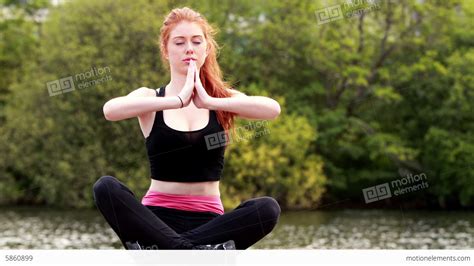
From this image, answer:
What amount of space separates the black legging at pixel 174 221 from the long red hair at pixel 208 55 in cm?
33

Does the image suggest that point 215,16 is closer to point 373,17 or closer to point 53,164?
point 373,17

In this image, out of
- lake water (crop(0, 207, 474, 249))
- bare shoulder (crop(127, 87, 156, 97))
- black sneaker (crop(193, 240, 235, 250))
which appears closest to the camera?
black sneaker (crop(193, 240, 235, 250))

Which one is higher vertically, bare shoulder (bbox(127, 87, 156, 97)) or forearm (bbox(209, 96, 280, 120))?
bare shoulder (bbox(127, 87, 156, 97))

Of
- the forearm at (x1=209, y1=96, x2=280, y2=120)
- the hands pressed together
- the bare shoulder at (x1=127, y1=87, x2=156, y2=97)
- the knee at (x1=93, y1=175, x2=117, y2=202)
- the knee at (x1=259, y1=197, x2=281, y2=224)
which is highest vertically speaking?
the bare shoulder at (x1=127, y1=87, x2=156, y2=97)

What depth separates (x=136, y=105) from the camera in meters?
2.87

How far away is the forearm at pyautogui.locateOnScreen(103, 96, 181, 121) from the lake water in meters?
10.1

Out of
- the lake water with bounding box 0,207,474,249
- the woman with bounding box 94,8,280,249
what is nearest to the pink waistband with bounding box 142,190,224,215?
the woman with bounding box 94,8,280,249

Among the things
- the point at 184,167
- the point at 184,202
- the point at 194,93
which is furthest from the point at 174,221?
the point at 194,93

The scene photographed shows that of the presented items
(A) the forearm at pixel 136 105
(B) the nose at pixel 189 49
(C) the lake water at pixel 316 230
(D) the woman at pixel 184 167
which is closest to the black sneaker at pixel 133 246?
(D) the woman at pixel 184 167

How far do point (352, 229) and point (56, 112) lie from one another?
8.93 metres

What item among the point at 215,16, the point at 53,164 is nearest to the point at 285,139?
the point at 215,16

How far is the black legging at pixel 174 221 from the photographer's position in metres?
2.85

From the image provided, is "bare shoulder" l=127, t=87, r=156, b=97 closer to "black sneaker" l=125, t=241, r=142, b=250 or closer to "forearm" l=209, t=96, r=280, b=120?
"forearm" l=209, t=96, r=280, b=120

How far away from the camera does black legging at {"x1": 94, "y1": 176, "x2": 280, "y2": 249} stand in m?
2.85
